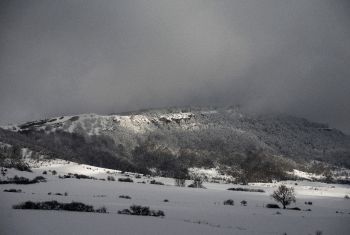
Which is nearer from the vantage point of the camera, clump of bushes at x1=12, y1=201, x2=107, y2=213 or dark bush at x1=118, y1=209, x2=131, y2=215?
clump of bushes at x1=12, y1=201, x2=107, y2=213

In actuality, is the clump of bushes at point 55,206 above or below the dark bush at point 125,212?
above

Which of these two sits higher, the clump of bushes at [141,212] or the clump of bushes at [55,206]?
the clump of bushes at [55,206]

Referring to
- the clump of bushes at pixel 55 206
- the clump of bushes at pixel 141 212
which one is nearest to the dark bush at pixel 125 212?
the clump of bushes at pixel 141 212

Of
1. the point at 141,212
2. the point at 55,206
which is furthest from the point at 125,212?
the point at 55,206

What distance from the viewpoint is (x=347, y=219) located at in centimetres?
3612

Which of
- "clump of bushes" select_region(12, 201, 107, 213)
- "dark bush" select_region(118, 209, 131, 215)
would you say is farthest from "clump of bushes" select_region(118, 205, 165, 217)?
"clump of bushes" select_region(12, 201, 107, 213)

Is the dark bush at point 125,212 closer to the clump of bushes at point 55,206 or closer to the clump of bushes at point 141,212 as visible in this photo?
the clump of bushes at point 141,212

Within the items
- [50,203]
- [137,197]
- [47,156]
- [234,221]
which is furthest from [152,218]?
[47,156]

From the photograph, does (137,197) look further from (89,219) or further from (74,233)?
(74,233)

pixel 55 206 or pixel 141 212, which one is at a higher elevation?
pixel 55 206

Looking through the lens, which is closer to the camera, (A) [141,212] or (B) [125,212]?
(A) [141,212]

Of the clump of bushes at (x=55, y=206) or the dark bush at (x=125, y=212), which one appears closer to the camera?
the clump of bushes at (x=55, y=206)

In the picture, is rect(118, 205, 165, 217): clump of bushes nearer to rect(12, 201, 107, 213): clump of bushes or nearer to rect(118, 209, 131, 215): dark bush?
rect(118, 209, 131, 215): dark bush

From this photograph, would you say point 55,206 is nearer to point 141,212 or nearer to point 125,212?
point 125,212
